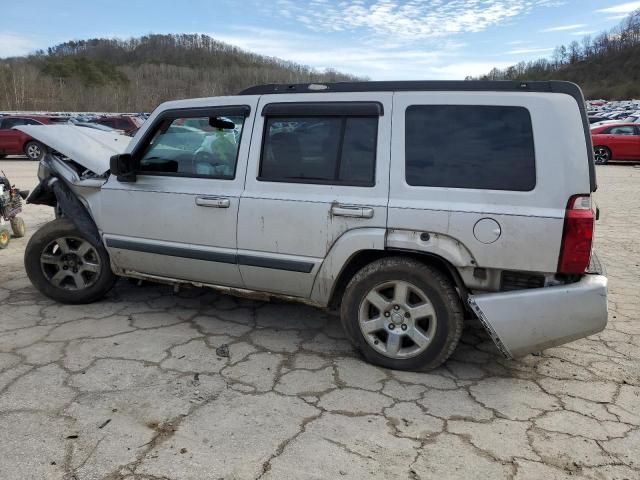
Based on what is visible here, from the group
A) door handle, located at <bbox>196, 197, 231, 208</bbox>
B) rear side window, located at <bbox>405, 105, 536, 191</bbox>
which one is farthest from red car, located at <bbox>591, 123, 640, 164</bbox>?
door handle, located at <bbox>196, 197, 231, 208</bbox>

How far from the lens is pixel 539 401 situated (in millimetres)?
2975

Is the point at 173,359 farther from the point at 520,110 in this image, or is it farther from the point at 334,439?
the point at 520,110

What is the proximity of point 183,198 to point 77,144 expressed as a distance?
4.38 ft

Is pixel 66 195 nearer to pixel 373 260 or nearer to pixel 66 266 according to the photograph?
pixel 66 266

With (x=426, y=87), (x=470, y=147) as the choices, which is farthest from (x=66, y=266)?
(x=470, y=147)

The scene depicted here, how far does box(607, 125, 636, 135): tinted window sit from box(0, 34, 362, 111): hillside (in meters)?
18.9

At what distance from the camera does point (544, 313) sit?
2.88 meters

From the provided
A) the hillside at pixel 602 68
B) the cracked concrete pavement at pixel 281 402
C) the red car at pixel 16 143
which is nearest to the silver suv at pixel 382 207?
the cracked concrete pavement at pixel 281 402

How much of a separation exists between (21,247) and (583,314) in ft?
20.6

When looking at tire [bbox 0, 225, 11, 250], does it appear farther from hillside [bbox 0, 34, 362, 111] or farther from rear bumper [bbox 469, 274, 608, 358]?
hillside [bbox 0, 34, 362, 111]

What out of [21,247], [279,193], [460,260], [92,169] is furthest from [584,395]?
[21,247]

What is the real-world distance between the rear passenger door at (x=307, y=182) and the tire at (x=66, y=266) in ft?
4.93

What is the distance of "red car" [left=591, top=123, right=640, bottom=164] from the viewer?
17609 mm

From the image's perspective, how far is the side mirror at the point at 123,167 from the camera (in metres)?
3.75
